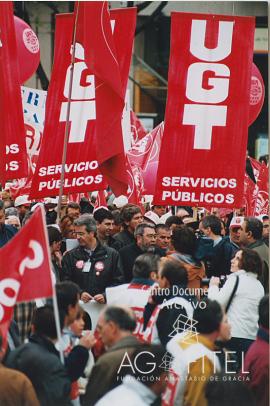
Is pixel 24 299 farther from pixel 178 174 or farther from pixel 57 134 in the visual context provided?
pixel 57 134

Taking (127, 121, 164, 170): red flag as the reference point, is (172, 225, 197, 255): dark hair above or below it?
below

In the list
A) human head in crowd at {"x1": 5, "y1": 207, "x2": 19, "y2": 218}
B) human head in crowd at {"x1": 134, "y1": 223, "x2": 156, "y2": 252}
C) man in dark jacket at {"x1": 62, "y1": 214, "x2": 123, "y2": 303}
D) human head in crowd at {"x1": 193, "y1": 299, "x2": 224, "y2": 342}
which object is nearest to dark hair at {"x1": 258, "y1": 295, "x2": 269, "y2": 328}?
human head in crowd at {"x1": 193, "y1": 299, "x2": 224, "y2": 342}

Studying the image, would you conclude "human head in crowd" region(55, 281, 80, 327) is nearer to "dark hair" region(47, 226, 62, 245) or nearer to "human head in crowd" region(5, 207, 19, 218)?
"dark hair" region(47, 226, 62, 245)

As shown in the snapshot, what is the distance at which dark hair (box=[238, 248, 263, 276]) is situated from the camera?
31.2 ft

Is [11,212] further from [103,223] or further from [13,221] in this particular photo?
[103,223]

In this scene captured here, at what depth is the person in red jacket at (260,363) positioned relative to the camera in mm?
8289

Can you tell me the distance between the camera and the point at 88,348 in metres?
8.00

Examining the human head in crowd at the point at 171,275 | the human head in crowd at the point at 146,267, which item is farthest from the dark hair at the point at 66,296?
the human head in crowd at the point at 146,267

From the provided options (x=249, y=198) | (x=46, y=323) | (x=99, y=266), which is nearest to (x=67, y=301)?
(x=46, y=323)

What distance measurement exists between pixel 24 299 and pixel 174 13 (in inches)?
168

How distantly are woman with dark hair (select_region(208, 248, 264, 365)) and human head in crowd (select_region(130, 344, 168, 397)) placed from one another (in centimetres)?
84

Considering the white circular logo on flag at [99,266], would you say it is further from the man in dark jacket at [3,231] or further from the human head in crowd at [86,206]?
the human head in crowd at [86,206]

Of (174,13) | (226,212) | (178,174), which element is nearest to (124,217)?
(178,174)

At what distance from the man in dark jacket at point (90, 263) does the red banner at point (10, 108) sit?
1486 millimetres
